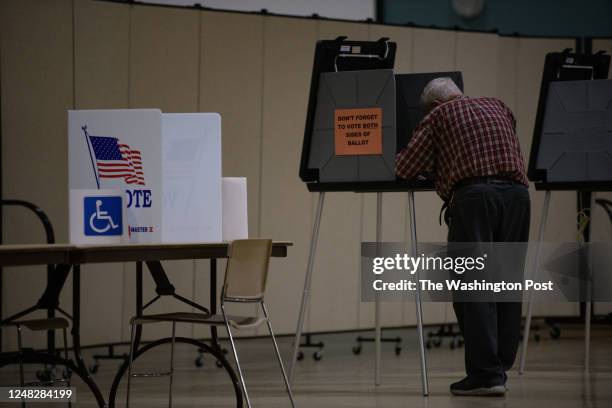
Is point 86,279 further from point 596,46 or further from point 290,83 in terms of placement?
point 596,46

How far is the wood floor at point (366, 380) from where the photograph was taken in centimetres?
412

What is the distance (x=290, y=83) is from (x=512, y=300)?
266 centimetres

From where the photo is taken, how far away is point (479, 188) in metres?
4.05

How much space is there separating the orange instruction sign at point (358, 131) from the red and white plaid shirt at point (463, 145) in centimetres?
23

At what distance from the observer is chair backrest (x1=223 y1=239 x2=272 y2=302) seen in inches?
133

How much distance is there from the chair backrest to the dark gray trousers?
3.34 feet

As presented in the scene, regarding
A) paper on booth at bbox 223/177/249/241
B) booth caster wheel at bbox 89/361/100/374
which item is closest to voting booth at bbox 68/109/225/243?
paper on booth at bbox 223/177/249/241

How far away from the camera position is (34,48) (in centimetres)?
548

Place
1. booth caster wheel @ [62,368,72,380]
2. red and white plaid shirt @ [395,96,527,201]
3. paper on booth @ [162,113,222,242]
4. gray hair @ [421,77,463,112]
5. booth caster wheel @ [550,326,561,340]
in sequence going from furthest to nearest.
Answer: booth caster wheel @ [550,326,561,340] < booth caster wheel @ [62,368,72,380] < gray hair @ [421,77,463,112] < red and white plaid shirt @ [395,96,527,201] < paper on booth @ [162,113,222,242]

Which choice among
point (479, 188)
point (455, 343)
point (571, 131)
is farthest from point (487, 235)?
point (455, 343)

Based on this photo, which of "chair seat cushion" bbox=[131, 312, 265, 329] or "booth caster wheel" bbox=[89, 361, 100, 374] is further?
"booth caster wheel" bbox=[89, 361, 100, 374]

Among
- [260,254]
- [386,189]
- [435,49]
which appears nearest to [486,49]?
[435,49]

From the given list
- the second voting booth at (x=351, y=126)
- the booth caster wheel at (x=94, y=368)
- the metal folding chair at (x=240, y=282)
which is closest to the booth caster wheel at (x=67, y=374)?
the booth caster wheel at (x=94, y=368)

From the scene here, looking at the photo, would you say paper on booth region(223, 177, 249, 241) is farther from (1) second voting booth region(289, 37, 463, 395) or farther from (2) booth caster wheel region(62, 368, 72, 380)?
(2) booth caster wheel region(62, 368, 72, 380)
